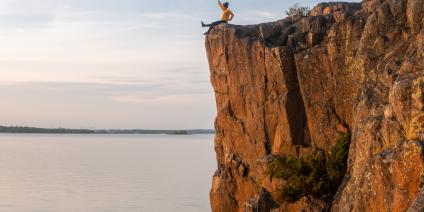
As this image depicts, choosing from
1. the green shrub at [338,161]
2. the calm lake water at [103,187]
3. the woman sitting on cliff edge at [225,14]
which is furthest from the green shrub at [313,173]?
the calm lake water at [103,187]

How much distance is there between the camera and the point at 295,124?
104 feet

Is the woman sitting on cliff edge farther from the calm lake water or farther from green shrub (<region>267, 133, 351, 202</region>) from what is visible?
the calm lake water

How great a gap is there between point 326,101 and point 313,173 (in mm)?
3627

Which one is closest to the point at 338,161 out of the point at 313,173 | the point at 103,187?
the point at 313,173

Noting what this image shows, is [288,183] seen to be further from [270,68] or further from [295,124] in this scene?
[270,68]

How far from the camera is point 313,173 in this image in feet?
94.0

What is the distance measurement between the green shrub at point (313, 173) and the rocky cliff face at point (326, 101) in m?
0.44

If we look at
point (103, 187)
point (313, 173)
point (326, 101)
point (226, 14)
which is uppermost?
point (226, 14)

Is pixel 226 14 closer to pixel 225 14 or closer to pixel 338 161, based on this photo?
pixel 225 14

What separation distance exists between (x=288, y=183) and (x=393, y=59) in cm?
771

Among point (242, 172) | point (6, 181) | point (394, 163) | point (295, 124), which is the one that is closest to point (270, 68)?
point (295, 124)

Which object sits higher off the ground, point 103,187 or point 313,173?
point 313,173

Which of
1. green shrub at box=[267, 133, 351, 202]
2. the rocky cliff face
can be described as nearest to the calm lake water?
the rocky cliff face

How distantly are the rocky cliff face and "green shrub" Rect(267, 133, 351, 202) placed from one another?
0.44m
